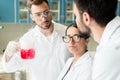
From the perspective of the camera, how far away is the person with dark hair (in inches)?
44.1

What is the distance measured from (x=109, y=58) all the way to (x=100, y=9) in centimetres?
28

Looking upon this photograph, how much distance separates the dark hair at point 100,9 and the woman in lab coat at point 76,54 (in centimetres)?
49

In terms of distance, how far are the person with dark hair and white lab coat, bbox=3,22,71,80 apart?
791mm

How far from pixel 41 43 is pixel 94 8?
3.26 feet

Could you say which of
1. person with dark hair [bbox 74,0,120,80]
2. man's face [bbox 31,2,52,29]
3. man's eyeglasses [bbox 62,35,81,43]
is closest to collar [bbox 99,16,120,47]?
person with dark hair [bbox 74,0,120,80]

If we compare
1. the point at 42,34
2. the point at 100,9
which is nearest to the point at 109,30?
the point at 100,9

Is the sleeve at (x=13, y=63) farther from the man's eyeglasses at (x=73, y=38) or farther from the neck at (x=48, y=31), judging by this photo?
the man's eyeglasses at (x=73, y=38)

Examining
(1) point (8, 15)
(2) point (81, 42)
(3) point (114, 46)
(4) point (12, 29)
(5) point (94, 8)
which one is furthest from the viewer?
(4) point (12, 29)

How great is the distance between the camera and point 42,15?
6.83 ft

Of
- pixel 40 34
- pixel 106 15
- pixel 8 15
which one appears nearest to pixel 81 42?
pixel 40 34

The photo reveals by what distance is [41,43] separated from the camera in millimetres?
2207

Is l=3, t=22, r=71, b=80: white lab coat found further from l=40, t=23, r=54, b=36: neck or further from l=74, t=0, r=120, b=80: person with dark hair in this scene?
l=74, t=0, r=120, b=80: person with dark hair

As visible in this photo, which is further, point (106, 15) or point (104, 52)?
point (106, 15)

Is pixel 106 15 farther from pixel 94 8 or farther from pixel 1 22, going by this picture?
pixel 1 22
